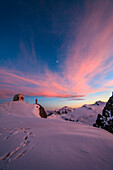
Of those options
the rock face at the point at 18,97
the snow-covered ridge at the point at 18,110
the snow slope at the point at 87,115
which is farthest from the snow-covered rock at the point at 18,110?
the snow slope at the point at 87,115

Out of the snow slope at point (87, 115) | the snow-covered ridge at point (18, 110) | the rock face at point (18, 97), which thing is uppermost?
the rock face at point (18, 97)

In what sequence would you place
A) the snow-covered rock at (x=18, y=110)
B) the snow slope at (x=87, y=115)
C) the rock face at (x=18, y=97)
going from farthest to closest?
the snow slope at (x=87, y=115) → the rock face at (x=18, y=97) → the snow-covered rock at (x=18, y=110)

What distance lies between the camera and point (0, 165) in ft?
4.98

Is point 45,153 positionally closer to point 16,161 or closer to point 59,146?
point 59,146

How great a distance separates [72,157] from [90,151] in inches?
23.9

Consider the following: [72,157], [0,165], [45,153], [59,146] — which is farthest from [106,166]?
[0,165]

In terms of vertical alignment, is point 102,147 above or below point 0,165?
below

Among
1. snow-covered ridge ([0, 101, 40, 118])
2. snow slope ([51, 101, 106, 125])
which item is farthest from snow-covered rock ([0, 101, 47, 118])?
snow slope ([51, 101, 106, 125])

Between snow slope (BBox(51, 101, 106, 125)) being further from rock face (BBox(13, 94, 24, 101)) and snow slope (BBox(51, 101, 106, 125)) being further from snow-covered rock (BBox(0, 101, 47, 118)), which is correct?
rock face (BBox(13, 94, 24, 101))

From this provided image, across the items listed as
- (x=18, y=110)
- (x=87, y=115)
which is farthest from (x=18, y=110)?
(x=87, y=115)

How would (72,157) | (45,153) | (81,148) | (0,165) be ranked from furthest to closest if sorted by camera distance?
(81,148)
(45,153)
(72,157)
(0,165)

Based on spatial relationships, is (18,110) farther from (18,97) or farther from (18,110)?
(18,97)

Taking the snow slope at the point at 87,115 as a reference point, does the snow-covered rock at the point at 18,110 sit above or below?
above

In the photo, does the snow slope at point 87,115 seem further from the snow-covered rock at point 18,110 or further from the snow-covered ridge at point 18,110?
the snow-covered ridge at point 18,110
